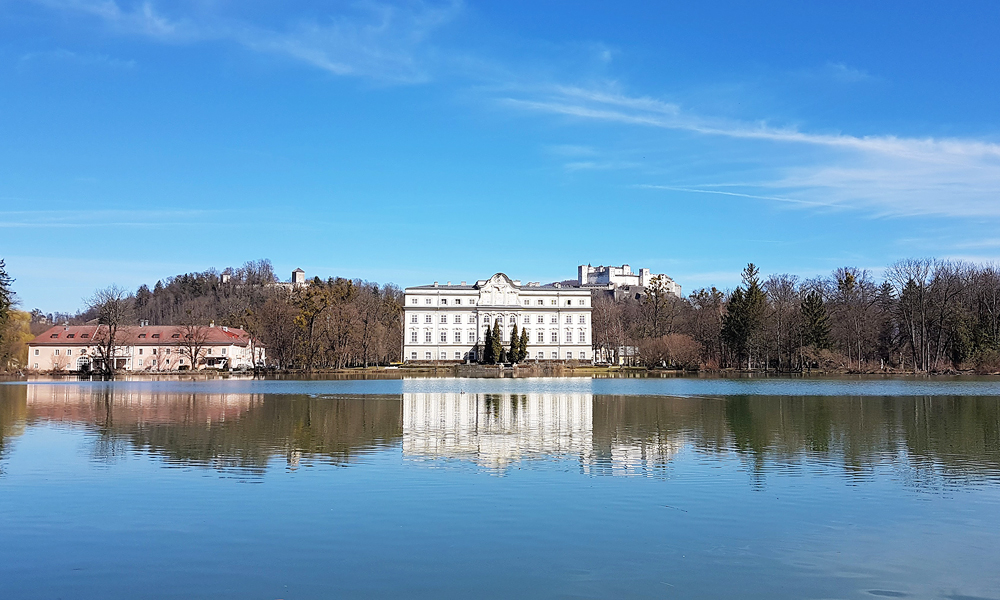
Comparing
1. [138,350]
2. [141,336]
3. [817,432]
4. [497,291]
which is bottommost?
[817,432]

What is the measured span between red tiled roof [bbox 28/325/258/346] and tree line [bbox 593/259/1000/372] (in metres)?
39.7

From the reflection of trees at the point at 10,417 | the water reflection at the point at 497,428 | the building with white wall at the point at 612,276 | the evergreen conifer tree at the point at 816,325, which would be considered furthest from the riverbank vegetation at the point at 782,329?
the building with white wall at the point at 612,276

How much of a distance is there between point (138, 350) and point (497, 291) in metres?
36.4

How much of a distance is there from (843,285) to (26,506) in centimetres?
7584

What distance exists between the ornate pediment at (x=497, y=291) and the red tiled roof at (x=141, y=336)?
24780 millimetres

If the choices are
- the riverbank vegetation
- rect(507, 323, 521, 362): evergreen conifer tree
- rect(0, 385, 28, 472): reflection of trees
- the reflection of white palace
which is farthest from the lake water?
rect(507, 323, 521, 362): evergreen conifer tree

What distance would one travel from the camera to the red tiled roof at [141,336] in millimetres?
79938

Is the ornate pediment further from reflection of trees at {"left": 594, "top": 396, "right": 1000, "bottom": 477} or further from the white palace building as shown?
reflection of trees at {"left": 594, "top": 396, "right": 1000, "bottom": 477}

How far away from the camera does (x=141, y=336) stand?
3236 inches

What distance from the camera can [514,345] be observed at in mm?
83125

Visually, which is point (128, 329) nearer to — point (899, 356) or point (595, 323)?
point (595, 323)

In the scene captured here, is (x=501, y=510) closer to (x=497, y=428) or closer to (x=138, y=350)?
(x=497, y=428)

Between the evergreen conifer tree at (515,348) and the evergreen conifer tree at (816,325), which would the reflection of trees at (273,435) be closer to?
the evergreen conifer tree at (816,325)

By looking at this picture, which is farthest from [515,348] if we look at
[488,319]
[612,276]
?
[612,276]
